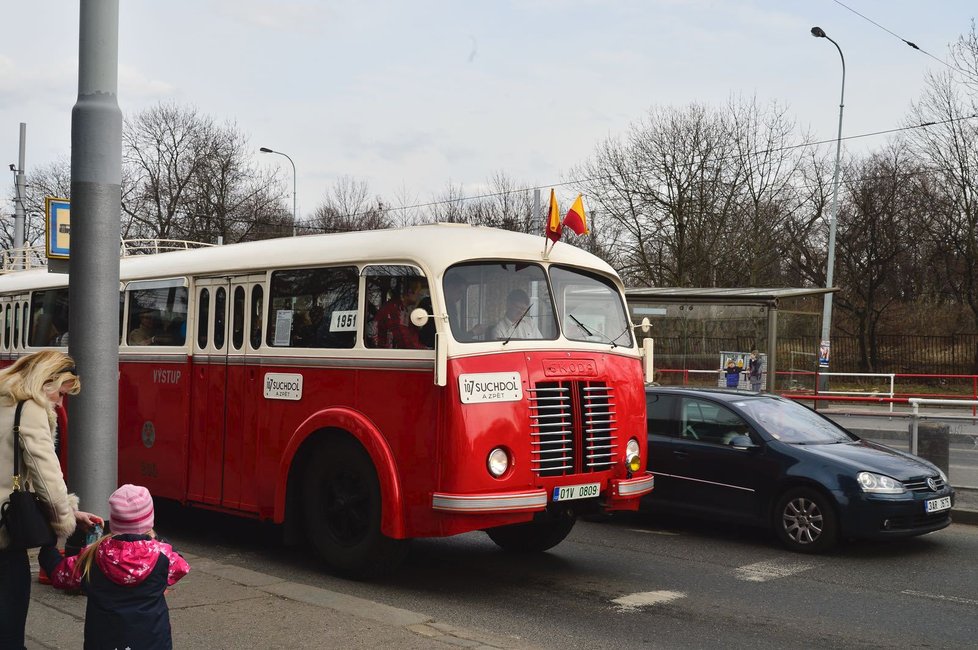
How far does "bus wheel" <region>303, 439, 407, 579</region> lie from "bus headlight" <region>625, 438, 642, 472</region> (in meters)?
1.84

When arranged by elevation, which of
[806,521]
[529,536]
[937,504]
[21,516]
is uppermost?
[21,516]

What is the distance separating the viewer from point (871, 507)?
9.37 meters

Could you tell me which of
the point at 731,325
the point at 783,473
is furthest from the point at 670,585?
the point at 731,325

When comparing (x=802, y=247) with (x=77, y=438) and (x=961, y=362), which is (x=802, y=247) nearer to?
(x=961, y=362)

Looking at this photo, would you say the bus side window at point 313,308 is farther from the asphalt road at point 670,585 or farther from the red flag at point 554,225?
the asphalt road at point 670,585

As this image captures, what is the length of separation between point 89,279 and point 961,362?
39.8 m

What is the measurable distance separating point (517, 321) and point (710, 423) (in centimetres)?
367

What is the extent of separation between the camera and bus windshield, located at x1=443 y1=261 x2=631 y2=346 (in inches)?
304

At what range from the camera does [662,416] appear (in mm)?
A: 11188

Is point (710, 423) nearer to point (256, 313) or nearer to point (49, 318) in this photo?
point (256, 313)

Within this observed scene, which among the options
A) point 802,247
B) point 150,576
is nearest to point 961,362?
point 802,247

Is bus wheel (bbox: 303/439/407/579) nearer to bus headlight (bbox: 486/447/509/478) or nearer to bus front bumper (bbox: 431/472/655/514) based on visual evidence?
bus front bumper (bbox: 431/472/655/514)

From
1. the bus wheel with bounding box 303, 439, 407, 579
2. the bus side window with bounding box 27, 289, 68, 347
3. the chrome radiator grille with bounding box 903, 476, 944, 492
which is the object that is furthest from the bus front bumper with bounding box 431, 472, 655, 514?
the bus side window with bounding box 27, 289, 68, 347

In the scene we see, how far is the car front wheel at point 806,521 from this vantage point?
31.3 feet
